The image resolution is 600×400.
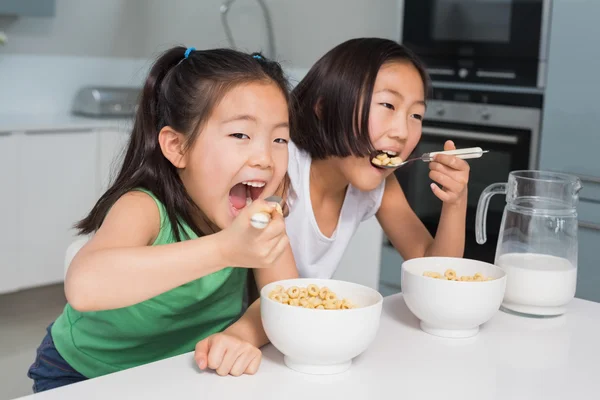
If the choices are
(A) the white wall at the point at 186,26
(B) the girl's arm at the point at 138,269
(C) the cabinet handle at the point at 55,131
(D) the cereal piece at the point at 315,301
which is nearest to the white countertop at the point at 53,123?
(C) the cabinet handle at the point at 55,131

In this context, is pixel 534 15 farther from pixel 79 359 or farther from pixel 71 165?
pixel 79 359

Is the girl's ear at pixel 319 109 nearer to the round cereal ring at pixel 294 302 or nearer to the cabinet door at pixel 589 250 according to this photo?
the round cereal ring at pixel 294 302

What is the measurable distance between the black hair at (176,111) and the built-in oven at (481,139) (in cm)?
154

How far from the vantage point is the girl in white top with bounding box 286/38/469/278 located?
151 centimetres

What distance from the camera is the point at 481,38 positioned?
115 inches

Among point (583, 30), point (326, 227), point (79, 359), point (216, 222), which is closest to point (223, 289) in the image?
point (216, 222)

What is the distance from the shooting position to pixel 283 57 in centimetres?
382

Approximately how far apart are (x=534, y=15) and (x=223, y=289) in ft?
6.03

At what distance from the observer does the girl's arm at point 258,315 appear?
1054 mm

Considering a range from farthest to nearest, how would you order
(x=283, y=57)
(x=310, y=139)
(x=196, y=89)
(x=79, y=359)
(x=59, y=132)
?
(x=283, y=57) < (x=59, y=132) < (x=310, y=139) < (x=79, y=359) < (x=196, y=89)

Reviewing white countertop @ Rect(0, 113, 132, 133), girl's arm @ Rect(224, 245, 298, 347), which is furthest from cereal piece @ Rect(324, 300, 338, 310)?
white countertop @ Rect(0, 113, 132, 133)

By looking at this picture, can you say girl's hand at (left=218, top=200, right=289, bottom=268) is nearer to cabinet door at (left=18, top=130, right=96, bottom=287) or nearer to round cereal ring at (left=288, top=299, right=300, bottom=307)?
round cereal ring at (left=288, top=299, right=300, bottom=307)

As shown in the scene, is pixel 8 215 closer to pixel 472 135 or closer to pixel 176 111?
pixel 472 135

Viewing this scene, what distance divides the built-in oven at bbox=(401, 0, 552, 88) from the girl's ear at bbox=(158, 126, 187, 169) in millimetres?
1840
